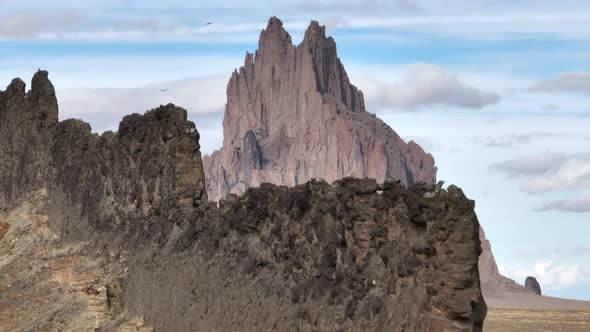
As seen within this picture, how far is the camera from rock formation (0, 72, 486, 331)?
17406 mm

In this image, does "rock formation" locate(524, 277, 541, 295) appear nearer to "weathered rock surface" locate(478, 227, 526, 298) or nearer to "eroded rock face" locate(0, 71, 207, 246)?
"weathered rock surface" locate(478, 227, 526, 298)

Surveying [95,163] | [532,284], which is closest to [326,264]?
[95,163]

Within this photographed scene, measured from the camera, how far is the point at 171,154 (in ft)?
88.8

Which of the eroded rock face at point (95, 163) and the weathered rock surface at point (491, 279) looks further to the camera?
the weathered rock surface at point (491, 279)

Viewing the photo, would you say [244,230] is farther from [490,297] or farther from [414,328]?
[490,297]

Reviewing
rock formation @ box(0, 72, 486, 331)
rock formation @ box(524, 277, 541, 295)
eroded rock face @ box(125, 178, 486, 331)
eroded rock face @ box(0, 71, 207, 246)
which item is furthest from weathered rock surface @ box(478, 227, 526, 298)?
eroded rock face @ box(125, 178, 486, 331)

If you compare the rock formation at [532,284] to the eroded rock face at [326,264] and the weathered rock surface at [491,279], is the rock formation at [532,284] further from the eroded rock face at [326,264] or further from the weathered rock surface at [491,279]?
the eroded rock face at [326,264]

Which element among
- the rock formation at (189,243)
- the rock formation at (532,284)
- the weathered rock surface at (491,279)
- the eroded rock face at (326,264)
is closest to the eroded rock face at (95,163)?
the rock formation at (189,243)

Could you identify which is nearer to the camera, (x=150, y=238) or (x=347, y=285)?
(x=347, y=285)

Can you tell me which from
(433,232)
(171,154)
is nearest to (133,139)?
(171,154)

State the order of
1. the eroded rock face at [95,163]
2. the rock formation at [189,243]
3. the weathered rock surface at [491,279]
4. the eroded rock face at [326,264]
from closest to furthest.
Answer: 1. the eroded rock face at [326,264]
2. the rock formation at [189,243]
3. the eroded rock face at [95,163]
4. the weathered rock surface at [491,279]

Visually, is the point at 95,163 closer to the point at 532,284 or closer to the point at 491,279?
the point at 491,279

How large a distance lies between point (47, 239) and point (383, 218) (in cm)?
1557

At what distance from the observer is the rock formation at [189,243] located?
17.4 metres
